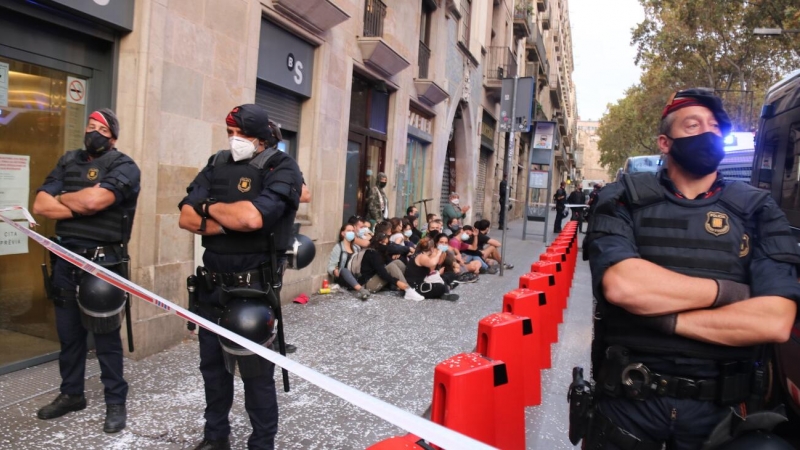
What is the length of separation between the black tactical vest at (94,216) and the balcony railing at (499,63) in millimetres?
17098

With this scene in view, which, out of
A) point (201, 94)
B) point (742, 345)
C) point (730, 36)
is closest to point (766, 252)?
point (742, 345)

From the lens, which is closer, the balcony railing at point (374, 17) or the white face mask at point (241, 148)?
the white face mask at point (241, 148)

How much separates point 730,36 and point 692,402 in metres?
24.5

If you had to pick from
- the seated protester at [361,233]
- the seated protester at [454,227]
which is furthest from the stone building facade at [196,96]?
the seated protester at [454,227]

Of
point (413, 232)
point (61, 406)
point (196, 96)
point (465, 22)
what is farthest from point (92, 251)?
point (465, 22)

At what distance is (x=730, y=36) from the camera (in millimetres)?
22094

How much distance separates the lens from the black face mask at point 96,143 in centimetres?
361

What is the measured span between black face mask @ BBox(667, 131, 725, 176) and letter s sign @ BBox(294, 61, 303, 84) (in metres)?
6.15

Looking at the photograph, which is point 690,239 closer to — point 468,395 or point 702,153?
point 702,153

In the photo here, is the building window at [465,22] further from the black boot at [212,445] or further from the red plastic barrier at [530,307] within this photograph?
the black boot at [212,445]

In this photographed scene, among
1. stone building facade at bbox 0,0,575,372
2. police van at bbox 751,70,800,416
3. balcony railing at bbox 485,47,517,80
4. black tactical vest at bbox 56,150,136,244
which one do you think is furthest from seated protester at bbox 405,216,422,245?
balcony railing at bbox 485,47,517,80

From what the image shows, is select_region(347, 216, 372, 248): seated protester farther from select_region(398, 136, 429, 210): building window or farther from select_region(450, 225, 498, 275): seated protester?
select_region(398, 136, 429, 210): building window

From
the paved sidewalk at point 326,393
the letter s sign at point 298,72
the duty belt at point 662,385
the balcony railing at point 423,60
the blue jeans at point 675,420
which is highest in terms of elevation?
the balcony railing at point 423,60

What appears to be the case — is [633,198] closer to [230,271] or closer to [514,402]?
[514,402]
